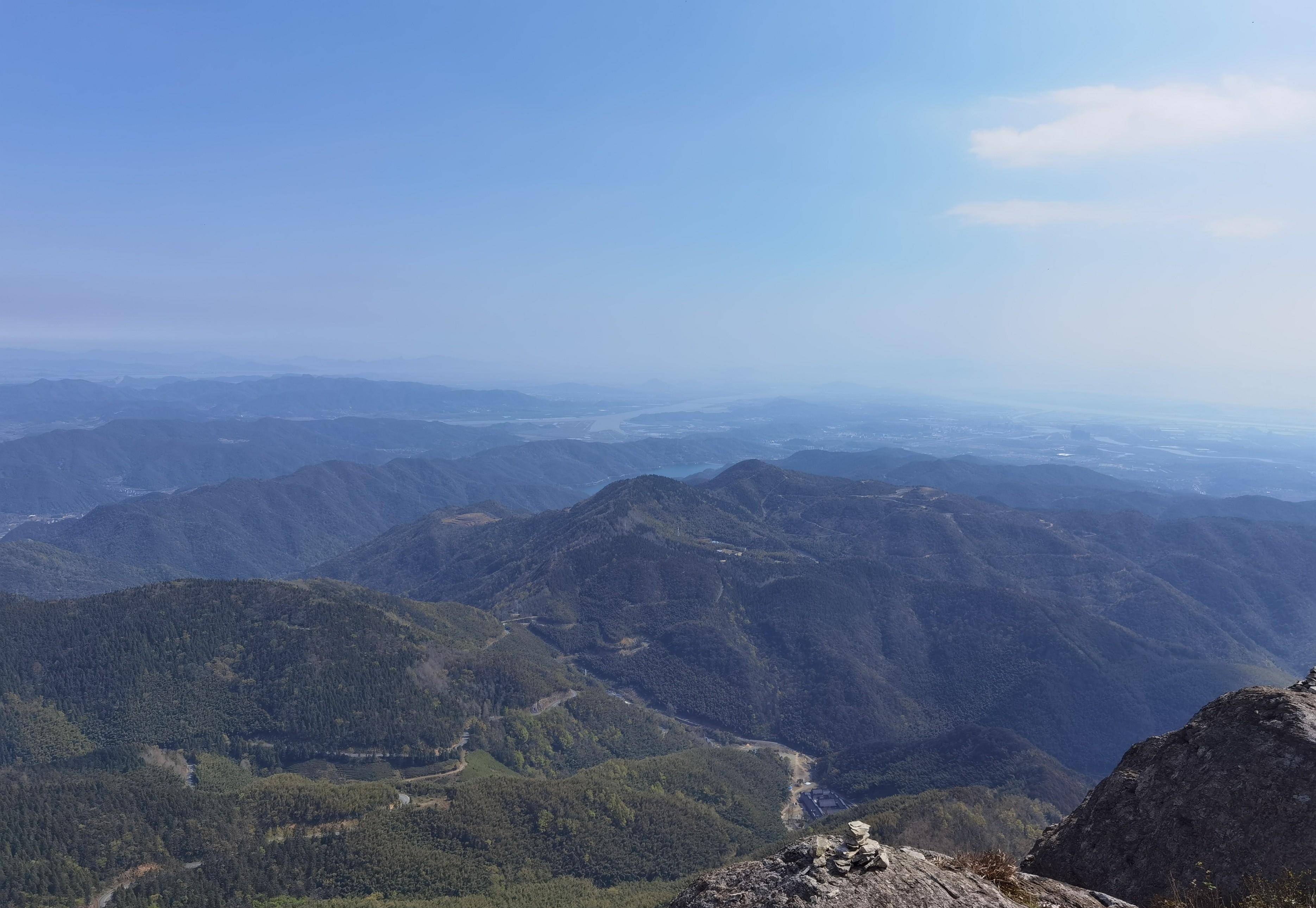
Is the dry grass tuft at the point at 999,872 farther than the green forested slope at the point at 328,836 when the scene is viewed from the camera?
No

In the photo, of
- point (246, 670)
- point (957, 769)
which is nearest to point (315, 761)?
point (246, 670)

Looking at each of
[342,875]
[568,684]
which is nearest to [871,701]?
[568,684]

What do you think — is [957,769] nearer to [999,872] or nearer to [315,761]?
[315,761]

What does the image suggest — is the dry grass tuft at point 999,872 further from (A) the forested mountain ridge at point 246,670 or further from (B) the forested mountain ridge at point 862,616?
(B) the forested mountain ridge at point 862,616

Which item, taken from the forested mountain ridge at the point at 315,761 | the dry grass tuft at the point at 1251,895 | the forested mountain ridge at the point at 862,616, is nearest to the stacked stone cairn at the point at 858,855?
the dry grass tuft at the point at 1251,895

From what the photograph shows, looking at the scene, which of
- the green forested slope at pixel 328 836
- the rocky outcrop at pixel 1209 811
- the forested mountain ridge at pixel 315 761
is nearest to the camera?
the rocky outcrop at pixel 1209 811

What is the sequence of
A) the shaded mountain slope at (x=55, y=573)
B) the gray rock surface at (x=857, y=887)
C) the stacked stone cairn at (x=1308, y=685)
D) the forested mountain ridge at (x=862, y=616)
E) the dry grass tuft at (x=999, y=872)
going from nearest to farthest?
1. the gray rock surface at (x=857, y=887)
2. the dry grass tuft at (x=999, y=872)
3. the stacked stone cairn at (x=1308, y=685)
4. the forested mountain ridge at (x=862, y=616)
5. the shaded mountain slope at (x=55, y=573)
